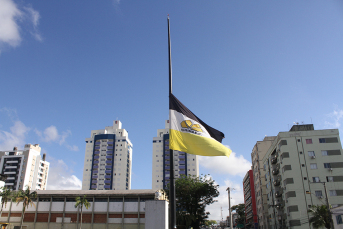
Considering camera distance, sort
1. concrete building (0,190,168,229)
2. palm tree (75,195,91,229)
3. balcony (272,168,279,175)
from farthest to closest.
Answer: balcony (272,168,279,175)
concrete building (0,190,168,229)
palm tree (75,195,91,229)

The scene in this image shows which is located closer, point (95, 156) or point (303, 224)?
point (303, 224)

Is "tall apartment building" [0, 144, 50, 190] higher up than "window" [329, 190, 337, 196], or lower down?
higher up

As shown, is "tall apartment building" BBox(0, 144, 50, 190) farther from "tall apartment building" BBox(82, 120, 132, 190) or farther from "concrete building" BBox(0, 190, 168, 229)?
"concrete building" BBox(0, 190, 168, 229)

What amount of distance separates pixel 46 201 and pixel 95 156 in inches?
3161

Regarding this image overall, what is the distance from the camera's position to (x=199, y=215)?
5572cm

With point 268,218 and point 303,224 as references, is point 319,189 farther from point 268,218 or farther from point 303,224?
point 268,218

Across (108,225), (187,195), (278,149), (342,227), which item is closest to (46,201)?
(108,225)

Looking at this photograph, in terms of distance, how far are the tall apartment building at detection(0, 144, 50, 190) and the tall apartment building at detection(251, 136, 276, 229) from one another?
9076 cm

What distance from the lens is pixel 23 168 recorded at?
120m

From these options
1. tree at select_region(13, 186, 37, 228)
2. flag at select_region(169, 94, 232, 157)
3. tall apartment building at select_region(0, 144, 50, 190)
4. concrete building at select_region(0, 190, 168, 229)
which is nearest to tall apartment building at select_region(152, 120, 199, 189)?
tall apartment building at select_region(0, 144, 50, 190)

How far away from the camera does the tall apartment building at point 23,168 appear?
11875 cm

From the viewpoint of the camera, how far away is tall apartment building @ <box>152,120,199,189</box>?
135625 mm

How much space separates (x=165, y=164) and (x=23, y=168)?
6283 cm

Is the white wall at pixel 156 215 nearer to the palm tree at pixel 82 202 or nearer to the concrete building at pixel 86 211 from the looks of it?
the concrete building at pixel 86 211
